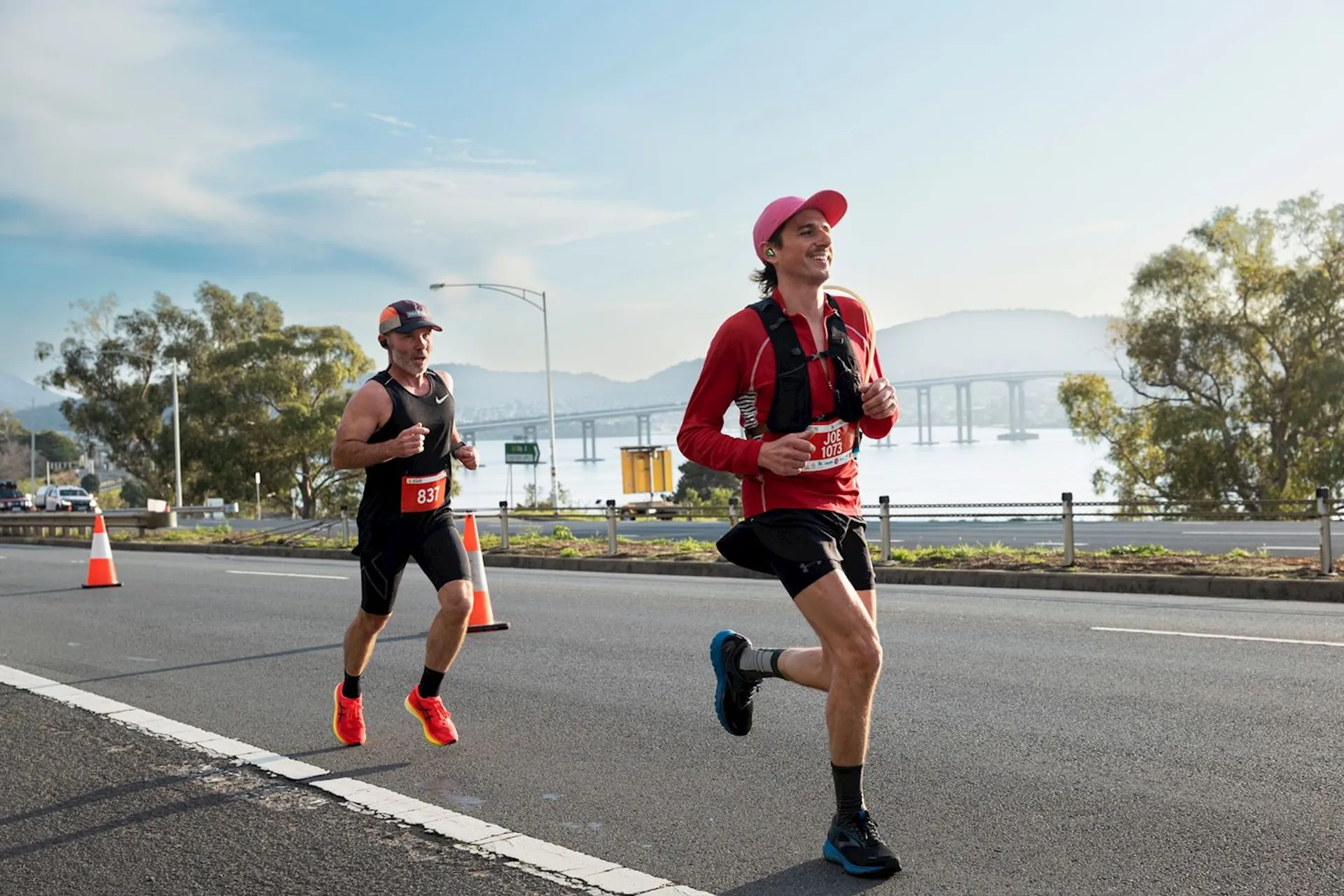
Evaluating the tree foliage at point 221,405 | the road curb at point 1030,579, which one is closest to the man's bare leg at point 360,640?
the road curb at point 1030,579

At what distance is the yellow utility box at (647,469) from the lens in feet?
171

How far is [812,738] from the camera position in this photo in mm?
5883

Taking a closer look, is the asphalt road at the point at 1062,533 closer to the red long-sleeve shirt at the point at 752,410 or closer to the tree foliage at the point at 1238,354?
the tree foliage at the point at 1238,354

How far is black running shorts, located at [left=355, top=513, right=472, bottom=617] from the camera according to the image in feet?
19.0

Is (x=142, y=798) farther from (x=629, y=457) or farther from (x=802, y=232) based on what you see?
(x=629, y=457)

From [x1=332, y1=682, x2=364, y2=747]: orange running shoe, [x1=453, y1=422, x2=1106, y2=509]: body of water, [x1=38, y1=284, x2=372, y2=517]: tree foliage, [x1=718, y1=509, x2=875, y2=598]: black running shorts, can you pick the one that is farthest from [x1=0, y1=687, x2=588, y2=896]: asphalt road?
Result: [x1=38, y1=284, x2=372, y2=517]: tree foliage

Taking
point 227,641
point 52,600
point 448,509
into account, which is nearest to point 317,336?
point 52,600

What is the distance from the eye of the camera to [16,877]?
4.16 metres

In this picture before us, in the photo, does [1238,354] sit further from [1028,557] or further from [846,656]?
[846,656]

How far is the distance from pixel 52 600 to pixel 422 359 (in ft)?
32.6

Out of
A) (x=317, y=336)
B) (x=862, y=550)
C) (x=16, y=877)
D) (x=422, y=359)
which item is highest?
(x=317, y=336)

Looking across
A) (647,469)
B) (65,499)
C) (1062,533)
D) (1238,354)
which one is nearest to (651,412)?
(65,499)

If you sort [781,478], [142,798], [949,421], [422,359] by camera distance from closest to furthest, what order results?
[781,478]
[142,798]
[422,359]
[949,421]

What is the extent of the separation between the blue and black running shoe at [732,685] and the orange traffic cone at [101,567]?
12.6m
